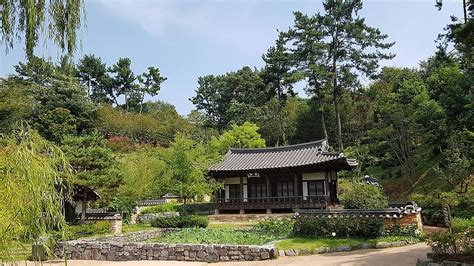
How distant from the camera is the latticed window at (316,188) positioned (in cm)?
2450

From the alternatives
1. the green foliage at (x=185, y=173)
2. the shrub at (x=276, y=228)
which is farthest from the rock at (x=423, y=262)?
the green foliage at (x=185, y=173)

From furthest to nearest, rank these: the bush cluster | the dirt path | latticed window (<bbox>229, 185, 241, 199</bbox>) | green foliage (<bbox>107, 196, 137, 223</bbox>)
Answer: latticed window (<bbox>229, 185, 241, 199</bbox>) → green foliage (<bbox>107, 196, 137, 223</bbox>) → the bush cluster → the dirt path

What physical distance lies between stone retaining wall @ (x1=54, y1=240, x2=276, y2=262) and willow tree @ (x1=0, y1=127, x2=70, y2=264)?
25.9ft

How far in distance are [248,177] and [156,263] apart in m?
14.7

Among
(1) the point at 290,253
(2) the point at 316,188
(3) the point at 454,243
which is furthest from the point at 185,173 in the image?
(3) the point at 454,243

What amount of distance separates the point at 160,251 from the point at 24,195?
9627 mm

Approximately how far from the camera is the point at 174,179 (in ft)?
72.0

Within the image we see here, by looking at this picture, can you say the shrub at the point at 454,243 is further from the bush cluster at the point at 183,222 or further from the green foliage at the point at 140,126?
the green foliage at the point at 140,126

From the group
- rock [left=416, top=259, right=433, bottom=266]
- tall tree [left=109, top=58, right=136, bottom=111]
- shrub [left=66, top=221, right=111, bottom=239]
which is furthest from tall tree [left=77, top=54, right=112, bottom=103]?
rock [left=416, top=259, right=433, bottom=266]

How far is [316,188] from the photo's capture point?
81.2ft

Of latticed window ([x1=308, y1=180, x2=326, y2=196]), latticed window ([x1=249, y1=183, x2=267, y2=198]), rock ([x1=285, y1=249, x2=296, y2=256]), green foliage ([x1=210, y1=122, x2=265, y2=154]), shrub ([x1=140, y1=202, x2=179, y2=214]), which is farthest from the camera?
green foliage ([x1=210, y1=122, x2=265, y2=154])

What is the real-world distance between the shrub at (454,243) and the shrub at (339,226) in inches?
199

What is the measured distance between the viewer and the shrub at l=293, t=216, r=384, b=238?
13.5 meters

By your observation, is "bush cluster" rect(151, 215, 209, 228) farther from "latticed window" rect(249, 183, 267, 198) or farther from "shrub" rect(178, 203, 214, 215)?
"shrub" rect(178, 203, 214, 215)
